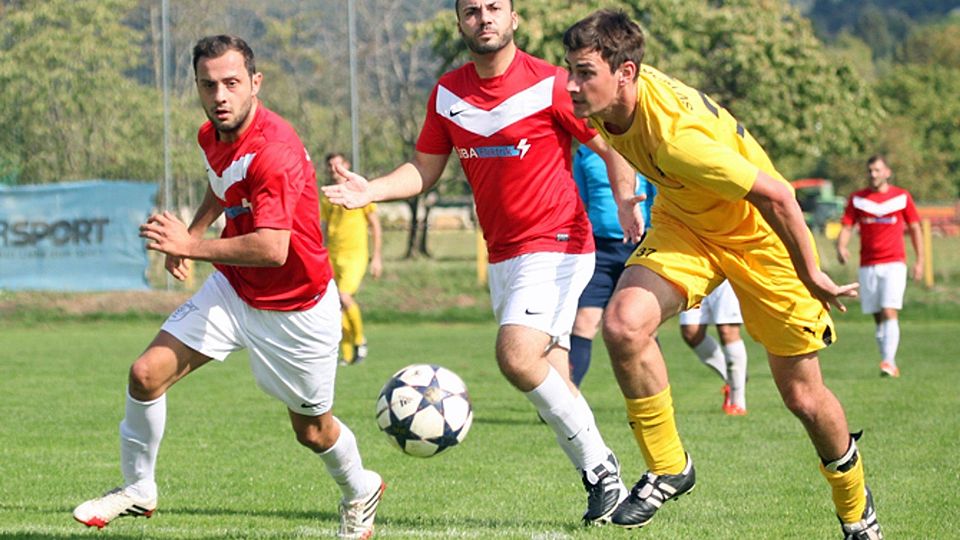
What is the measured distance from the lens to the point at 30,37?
24.9m

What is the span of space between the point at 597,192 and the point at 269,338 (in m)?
4.93

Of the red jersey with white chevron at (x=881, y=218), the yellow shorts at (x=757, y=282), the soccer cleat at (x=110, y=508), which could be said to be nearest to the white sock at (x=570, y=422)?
the yellow shorts at (x=757, y=282)

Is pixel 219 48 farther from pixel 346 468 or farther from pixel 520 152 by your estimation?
→ pixel 346 468

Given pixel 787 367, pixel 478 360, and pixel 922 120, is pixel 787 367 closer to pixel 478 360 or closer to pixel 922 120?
pixel 478 360

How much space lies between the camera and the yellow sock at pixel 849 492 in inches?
219

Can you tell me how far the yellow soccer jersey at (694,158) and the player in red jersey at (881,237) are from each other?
9118mm

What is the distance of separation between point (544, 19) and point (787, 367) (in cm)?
2514

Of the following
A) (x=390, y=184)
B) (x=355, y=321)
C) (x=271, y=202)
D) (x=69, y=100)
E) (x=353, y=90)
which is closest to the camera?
(x=271, y=202)

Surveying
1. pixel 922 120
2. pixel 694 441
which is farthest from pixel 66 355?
pixel 922 120

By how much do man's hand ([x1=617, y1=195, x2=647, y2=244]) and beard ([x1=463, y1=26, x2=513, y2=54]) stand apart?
952mm

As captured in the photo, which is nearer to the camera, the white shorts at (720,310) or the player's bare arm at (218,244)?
the player's bare arm at (218,244)

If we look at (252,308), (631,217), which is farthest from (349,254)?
(252,308)

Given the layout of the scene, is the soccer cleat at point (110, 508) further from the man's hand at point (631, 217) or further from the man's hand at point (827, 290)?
the man's hand at point (827, 290)

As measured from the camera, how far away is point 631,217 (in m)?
6.66
